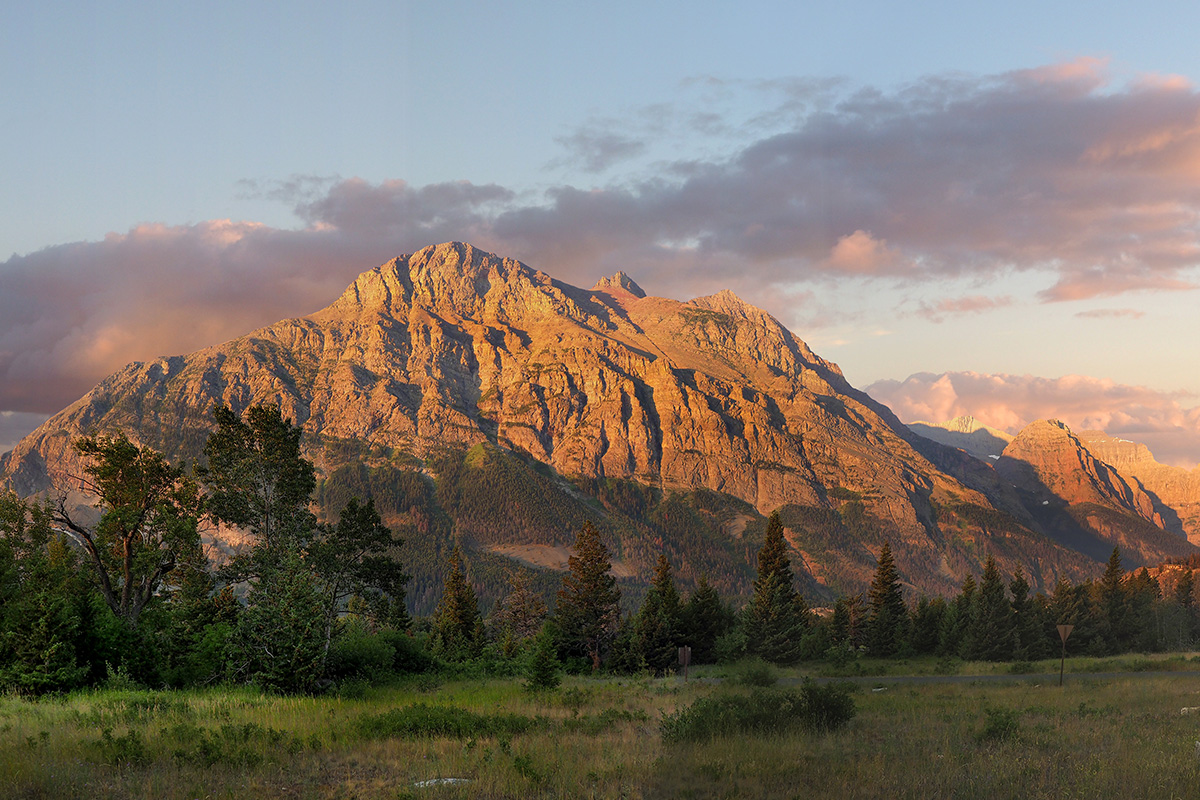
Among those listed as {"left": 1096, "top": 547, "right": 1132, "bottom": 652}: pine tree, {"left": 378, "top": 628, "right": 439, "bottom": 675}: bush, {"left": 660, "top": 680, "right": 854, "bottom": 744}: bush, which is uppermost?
{"left": 660, "top": 680, "right": 854, "bottom": 744}: bush

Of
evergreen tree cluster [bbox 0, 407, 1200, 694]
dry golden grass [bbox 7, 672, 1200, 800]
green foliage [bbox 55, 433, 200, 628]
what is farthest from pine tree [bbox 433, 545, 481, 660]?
dry golden grass [bbox 7, 672, 1200, 800]

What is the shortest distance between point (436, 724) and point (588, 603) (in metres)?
55.1

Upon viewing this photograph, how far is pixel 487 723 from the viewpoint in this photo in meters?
20.1

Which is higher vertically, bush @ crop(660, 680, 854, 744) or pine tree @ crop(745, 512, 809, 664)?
bush @ crop(660, 680, 854, 744)

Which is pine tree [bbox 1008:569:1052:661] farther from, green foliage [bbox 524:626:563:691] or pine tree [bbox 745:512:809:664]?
green foliage [bbox 524:626:563:691]

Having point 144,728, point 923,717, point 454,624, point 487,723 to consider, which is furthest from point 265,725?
point 454,624

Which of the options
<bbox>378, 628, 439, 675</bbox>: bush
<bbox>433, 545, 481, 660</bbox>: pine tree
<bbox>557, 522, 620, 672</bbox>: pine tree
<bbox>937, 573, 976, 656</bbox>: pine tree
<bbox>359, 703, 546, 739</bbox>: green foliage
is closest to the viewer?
<bbox>359, 703, 546, 739</bbox>: green foliage

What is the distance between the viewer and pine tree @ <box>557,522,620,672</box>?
71.9 metres

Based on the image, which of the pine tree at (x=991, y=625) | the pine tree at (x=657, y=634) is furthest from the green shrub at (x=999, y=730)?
the pine tree at (x=991, y=625)

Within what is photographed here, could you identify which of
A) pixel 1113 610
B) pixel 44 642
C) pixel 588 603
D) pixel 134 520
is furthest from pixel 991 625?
pixel 44 642

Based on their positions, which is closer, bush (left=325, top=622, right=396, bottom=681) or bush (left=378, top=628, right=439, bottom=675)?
bush (left=325, top=622, right=396, bottom=681)

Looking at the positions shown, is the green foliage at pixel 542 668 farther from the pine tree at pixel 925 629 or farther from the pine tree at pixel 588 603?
the pine tree at pixel 925 629

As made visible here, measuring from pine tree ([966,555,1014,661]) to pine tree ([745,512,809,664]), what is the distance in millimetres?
20921

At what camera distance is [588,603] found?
2886 inches
